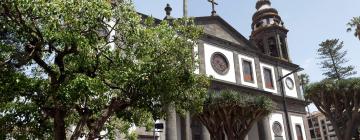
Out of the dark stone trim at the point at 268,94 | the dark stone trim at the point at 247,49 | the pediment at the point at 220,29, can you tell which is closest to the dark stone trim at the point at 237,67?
the dark stone trim at the point at 247,49

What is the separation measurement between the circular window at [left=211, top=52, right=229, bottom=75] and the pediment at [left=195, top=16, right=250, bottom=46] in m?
2.08

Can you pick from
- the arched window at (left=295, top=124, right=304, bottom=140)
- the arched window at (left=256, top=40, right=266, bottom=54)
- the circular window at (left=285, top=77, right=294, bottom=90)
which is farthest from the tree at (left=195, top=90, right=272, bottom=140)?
the arched window at (left=256, top=40, right=266, bottom=54)

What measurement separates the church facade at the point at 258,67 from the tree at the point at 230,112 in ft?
17.0

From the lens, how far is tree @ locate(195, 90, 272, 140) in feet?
66.3

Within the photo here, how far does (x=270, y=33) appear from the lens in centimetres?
3728

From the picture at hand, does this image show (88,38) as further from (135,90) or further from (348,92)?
(348,92)

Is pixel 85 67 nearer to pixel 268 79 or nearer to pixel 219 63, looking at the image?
pixel 219 63

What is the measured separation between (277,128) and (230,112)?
1312 cm

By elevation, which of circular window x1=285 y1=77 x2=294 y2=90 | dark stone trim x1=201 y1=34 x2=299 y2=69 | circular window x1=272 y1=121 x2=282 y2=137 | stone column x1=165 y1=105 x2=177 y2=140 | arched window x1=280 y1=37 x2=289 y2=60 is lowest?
stone column x1=165 y1=105 x2=177 y2=140

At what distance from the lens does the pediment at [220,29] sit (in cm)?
3188

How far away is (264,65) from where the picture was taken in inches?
1373

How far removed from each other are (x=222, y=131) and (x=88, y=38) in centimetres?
1190

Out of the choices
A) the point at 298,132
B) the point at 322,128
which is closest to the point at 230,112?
the point at 298,132

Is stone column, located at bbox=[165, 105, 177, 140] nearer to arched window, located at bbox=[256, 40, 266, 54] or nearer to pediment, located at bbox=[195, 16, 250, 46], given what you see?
pediment, located at bbox=[195, 16, 250, 46]
